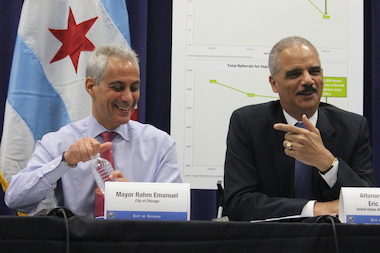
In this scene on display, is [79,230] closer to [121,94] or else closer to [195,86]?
[121,94]

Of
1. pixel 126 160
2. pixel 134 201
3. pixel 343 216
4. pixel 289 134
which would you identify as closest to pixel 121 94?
pixel 126 160

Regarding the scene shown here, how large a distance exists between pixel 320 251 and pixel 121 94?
4.88 feet

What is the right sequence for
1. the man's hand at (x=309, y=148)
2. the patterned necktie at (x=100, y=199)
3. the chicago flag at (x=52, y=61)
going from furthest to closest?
the chicago flag at (x=52, y=61) → the patterned necktie at (x=100, y=199) → the man's hand at (x=309, y=148)

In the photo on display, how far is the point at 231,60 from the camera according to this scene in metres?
3.63

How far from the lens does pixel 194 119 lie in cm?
359

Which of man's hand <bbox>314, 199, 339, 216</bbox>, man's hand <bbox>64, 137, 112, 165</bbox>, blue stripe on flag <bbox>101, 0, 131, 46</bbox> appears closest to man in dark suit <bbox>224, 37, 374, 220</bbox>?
man's hand <bbox>314, 199, 339, 216</bbox>

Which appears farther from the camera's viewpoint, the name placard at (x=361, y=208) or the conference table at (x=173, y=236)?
the name placard at (x=361, y=208)

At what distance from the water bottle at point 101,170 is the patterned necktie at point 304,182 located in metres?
0.81

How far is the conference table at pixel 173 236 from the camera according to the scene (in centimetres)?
127

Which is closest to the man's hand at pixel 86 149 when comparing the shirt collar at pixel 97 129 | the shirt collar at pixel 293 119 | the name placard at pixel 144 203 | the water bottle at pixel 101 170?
the water bottle at pixel 101 170

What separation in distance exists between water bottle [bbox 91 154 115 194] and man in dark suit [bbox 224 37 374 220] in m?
0.52

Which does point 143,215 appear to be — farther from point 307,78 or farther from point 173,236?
point 307,78

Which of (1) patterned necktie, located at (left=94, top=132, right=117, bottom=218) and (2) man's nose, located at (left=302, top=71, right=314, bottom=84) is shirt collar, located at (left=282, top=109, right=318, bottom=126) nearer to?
(2) man's nose, located at (left=302, top=71, right=314, bottom=84)

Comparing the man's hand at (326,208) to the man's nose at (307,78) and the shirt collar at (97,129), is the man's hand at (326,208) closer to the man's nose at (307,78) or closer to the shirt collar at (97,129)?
the man's nose at (307,78)
